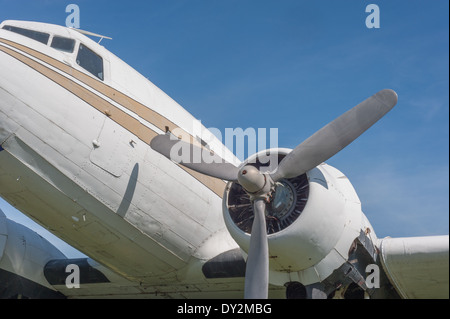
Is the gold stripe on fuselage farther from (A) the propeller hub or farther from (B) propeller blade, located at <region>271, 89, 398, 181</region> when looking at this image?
(B) propeller blade, located at <region>271, 89, 398, 181</region>

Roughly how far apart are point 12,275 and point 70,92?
5437mm

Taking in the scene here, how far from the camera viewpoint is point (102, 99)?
34.3 feet

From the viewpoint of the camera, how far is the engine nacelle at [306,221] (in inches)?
371

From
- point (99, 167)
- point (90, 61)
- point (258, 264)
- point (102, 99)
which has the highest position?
point (90, 61)

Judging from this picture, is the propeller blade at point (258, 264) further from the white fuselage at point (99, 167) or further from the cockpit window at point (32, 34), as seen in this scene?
the cockpit window at point (32, 34)

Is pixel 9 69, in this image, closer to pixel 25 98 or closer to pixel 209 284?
pixel 25 98

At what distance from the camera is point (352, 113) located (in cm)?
999

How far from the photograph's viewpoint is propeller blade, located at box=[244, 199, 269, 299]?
362 inches

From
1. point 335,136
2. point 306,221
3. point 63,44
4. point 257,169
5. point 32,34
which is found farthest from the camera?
point 63,44

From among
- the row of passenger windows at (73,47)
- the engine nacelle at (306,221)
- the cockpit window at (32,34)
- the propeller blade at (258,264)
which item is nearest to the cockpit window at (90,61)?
the row of passenger windows at (73,47)

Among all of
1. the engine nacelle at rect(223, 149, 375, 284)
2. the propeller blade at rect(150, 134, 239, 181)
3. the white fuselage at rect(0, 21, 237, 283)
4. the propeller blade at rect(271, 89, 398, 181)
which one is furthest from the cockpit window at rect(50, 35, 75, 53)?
the propeller blade at rect(271, 89, 398, 181)

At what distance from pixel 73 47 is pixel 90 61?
0.39 metres

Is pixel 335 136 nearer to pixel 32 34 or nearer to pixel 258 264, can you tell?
pixel 258 264

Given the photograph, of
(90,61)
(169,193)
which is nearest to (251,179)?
(169,193)
